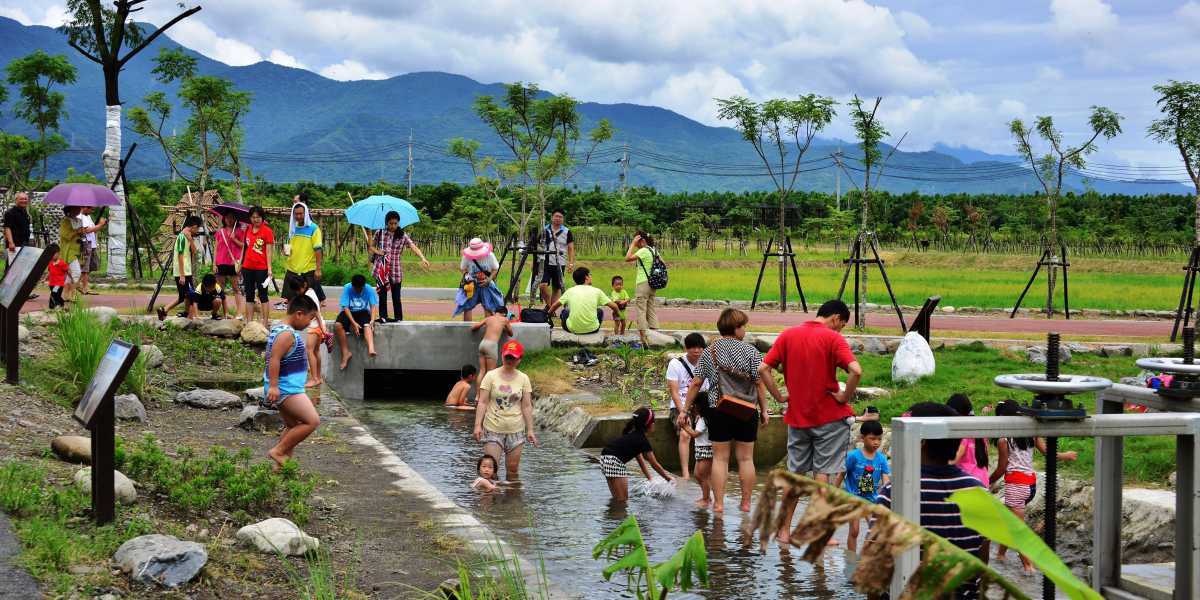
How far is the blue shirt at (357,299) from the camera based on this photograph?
664 inches

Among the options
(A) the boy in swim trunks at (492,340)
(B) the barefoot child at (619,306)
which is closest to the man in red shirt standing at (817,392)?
(A) the boy in swim trunks at (492,340)

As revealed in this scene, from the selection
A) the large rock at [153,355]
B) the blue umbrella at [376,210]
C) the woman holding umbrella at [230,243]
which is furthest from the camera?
the blue umbrella at [376,210]

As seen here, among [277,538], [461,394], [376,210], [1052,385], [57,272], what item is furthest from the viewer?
[376,210]

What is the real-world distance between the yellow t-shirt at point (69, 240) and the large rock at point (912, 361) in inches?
485

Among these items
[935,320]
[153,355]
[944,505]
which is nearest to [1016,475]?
[944,505]

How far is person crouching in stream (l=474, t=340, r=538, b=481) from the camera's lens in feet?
35.0

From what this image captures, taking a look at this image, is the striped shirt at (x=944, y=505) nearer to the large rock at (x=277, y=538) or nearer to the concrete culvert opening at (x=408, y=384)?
the large rock at (x=277, y=538)

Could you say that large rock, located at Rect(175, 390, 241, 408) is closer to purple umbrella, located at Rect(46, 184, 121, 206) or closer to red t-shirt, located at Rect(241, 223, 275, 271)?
red t-shirt, located at Rect(241, 223, 275, 271)

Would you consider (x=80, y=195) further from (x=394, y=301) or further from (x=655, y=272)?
(x=655, y=272)

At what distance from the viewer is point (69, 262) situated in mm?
18203

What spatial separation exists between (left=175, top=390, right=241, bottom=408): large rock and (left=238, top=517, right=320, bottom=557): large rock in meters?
6.42

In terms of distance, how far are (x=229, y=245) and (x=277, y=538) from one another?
11.1 meters

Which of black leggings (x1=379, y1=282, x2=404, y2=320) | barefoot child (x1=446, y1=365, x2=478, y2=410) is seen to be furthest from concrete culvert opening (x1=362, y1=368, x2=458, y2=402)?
barefoot child (x1=446, y1=365, x2=478, y2=410)

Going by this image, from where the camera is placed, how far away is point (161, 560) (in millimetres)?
6035
